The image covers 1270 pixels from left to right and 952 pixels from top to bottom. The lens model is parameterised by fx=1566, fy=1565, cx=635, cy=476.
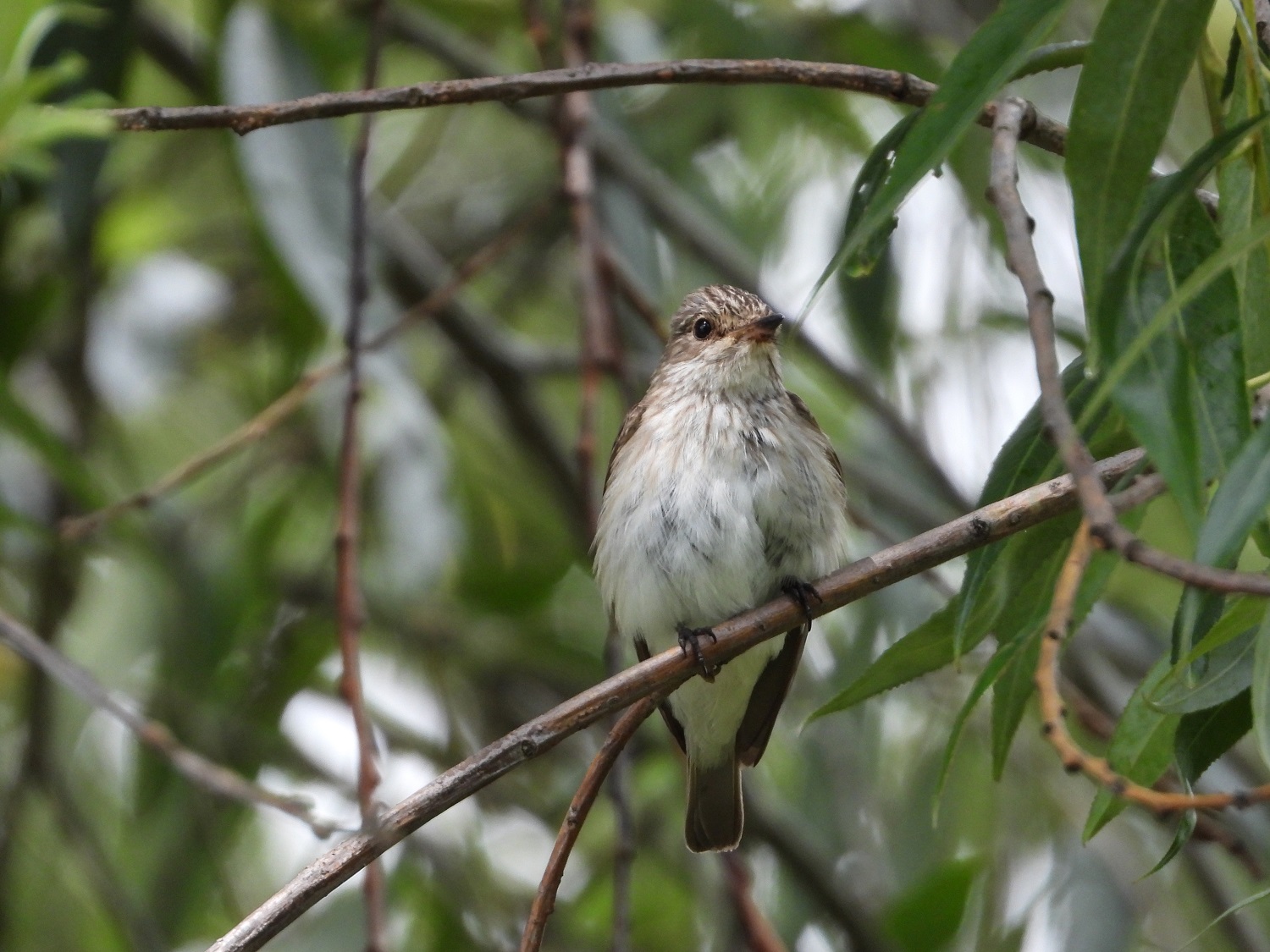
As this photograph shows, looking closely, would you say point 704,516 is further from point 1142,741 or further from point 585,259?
point 1142,741

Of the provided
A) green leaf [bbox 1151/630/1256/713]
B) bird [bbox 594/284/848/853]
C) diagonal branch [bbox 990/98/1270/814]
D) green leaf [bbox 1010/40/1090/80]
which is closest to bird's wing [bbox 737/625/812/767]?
bird [bbox 594/284/848/853]

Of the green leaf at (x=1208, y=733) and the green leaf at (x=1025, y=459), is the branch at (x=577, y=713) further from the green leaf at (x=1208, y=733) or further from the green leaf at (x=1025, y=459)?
the green leaf at (x=1208, y=733)

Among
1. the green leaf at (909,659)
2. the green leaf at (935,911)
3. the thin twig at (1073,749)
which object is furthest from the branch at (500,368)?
the thin twig at (1073,749)

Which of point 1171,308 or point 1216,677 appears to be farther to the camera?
point 1216,677

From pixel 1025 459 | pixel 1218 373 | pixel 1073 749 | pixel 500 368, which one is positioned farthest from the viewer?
pixel 500 368

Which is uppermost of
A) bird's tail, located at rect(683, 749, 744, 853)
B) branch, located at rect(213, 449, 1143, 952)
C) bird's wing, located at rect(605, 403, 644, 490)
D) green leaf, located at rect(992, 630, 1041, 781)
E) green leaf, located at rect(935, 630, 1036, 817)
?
bird's wing, located at rect(605, 403, 644, 490)

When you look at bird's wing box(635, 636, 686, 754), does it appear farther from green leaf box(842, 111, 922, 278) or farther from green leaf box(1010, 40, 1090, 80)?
green leaf box(1010, 40, 1090, 80)

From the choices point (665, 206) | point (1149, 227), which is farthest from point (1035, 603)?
point (665, 206)
